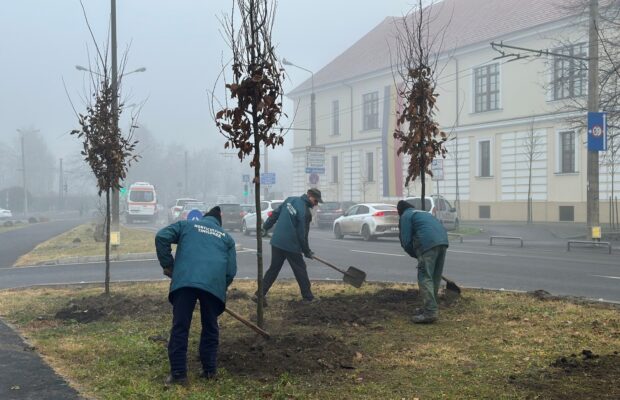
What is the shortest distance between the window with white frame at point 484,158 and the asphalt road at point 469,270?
19917 millimetres

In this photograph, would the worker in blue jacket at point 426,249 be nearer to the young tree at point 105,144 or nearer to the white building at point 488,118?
the young tree at point 105,144

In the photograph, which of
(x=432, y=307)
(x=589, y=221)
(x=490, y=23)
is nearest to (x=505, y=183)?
(x=490, y=23)

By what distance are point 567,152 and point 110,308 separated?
3097 centimetres

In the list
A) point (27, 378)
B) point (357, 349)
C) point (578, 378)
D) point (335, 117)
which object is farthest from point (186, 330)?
point (335, 117)

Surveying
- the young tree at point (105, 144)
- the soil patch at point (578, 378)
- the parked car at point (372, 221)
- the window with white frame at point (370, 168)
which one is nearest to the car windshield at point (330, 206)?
the parked car at point (372, 221)

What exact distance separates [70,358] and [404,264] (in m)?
9.86

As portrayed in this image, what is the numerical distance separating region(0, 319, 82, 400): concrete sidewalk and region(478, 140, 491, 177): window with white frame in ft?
116

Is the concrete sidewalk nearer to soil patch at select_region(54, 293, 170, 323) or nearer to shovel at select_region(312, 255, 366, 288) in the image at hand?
soil patch at select_region(54, 293, 170, 323)

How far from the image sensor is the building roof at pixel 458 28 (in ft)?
121

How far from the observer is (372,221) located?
2392 cm

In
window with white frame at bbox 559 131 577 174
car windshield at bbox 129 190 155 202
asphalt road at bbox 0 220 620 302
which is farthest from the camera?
car windshield at bbox 129 190 155 202

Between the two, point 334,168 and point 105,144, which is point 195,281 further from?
point 334,168

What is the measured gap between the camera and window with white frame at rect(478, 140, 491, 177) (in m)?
39.2

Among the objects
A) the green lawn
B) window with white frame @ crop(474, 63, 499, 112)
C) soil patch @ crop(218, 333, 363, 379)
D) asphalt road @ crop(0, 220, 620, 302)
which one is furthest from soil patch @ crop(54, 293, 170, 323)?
window with white frame @ crop(474, 63, 499, 112)
